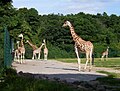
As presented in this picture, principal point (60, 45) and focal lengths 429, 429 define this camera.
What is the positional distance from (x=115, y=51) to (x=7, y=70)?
68.1 metres

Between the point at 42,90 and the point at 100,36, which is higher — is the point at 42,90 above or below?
below

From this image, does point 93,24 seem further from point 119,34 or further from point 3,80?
point 3,80

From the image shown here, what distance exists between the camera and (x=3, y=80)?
535 inches

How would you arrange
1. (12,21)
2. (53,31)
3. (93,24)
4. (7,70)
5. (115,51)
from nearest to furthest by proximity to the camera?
(7,70), (12,21), (115,51), (53,31), (93,24)

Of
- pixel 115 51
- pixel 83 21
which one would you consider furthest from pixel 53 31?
pixel 115 51

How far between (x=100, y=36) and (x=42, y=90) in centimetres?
8550

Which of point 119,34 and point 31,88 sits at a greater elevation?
point 119,34

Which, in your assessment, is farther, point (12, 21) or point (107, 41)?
point (107, 41)

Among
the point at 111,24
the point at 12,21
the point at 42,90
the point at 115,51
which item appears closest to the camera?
the point at 42,90

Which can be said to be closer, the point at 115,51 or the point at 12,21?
the point at 12,21

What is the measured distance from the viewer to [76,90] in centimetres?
1110

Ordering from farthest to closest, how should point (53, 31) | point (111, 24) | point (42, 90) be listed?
point (111, 24) → point (53, 31) → point (42, 90)

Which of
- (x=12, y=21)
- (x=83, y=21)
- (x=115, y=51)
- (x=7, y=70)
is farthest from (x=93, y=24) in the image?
(x=7, y=70)

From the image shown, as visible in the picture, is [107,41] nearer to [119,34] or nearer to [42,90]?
[119,34]
